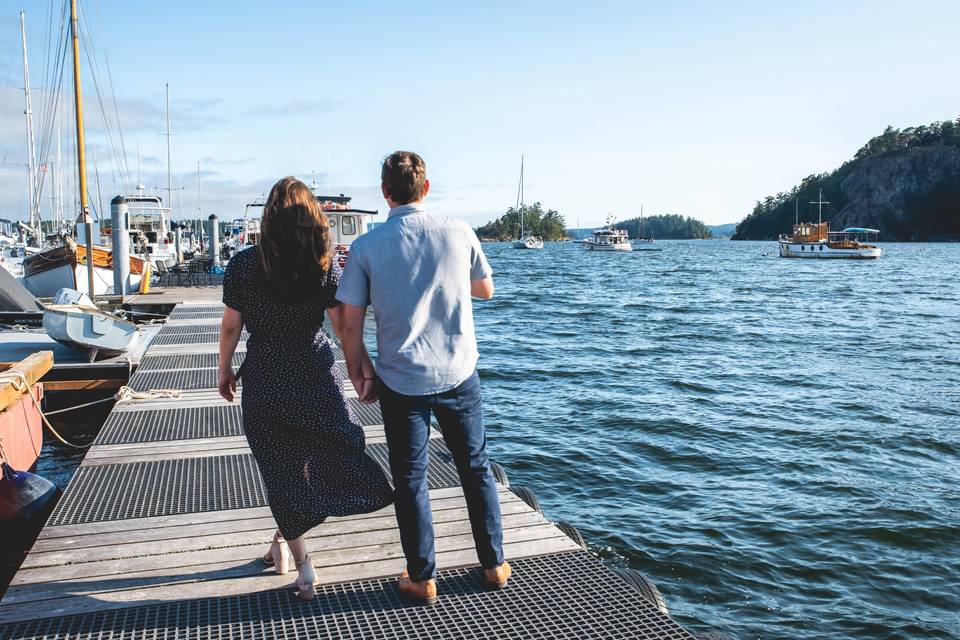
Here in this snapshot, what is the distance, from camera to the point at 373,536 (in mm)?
4098

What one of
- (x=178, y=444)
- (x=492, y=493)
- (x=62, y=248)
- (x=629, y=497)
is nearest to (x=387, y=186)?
(x=492, y=493)

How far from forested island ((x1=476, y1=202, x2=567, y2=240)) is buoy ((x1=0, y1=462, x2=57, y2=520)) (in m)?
160

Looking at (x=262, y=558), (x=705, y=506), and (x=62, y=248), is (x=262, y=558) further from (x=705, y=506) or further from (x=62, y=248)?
(x=62, y=248)

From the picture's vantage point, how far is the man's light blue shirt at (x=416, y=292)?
308 centimetres

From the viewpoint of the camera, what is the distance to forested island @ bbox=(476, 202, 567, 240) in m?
168

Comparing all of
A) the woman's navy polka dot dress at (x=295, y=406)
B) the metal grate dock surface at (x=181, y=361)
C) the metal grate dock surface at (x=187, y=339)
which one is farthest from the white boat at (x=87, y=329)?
the woman's navy polka dot dress at (x=295, y=406)

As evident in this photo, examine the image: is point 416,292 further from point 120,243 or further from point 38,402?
point 120,243

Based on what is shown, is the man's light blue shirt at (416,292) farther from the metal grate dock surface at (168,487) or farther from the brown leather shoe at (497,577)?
the metal grate dock surface at (168,487)

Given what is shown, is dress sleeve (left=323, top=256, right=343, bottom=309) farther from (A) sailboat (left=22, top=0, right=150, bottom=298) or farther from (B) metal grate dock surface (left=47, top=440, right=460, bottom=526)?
(A) sailboat (left=22, top=0, right=150, bottom=298)

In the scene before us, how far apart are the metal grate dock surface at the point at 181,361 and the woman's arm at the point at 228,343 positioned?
550 cm

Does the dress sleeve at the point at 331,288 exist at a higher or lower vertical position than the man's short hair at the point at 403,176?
lower

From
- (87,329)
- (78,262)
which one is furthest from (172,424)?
(78,262)

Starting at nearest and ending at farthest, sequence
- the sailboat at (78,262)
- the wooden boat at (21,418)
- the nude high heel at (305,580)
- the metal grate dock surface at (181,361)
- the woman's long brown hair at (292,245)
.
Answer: the woman's long brown hair at (292,245) < the nude high heel at (305,580) < the wooden boat at (21,418) < the metal grate dock surface at (181,361) < the sailboat at (78,262)

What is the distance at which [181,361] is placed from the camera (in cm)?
942
